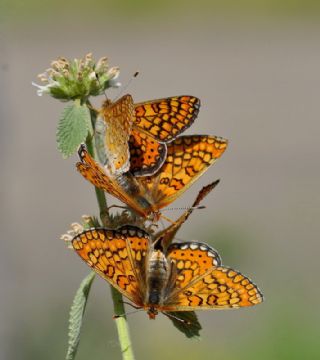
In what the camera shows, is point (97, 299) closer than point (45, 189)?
Yes

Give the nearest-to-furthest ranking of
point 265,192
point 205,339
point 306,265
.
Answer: point 205,339 → point 306,265 → point 265,192

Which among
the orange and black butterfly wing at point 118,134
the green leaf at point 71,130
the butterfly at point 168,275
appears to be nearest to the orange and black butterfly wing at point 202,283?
the butterfly at point 168,275

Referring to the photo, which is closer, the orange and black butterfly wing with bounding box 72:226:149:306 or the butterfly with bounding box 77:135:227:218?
the orange and black butterfly wing with bounding box 72:226:149:306

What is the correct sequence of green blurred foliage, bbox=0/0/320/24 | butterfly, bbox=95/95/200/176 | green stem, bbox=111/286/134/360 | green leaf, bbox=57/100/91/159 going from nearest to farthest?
green stem, bbox=111/286/134/360, green leaf, bbox=57/100/91/159, butterfly, bbox=95/95/200/176, green blurred foliage, bbox=0/0/320/24

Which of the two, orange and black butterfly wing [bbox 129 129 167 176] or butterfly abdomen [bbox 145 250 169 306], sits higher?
orange and black butterfly wing [bbox 129 129 167 176]

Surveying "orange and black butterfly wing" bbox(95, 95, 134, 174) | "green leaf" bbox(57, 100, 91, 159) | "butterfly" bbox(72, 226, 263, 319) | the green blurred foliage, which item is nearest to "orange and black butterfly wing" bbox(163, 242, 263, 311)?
"butterfly" bbox(72, 226, 263, 319)

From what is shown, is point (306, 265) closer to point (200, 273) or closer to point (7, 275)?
point (7, 275)

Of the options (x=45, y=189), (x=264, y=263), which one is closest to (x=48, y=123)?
(x=45, y=189)

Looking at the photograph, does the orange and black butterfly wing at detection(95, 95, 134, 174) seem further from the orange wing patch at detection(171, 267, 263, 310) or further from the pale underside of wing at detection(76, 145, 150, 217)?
the orange wing patch at detection(171, 267, 263, 310)
